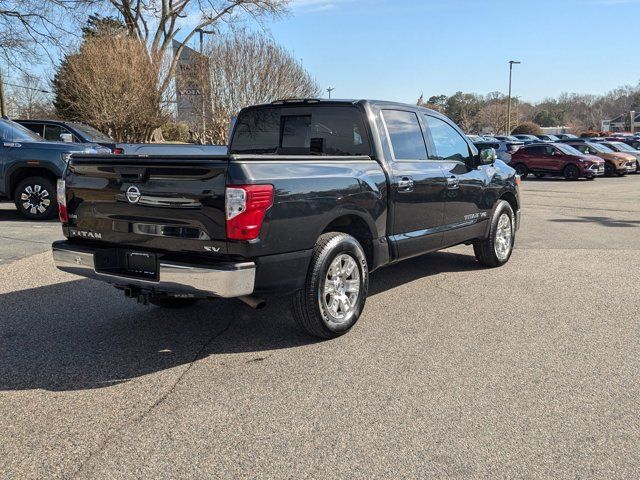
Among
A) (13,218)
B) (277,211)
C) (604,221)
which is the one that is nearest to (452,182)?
(277,211)

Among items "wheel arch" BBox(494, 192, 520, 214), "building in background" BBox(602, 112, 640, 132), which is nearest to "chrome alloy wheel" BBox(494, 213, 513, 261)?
Result: "wheel arch" BBox(494, 192, 520, 214)

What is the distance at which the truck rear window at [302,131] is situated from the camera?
213 inches

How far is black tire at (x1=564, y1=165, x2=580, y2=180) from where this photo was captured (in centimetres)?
2462

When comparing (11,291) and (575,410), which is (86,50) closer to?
(11,291)

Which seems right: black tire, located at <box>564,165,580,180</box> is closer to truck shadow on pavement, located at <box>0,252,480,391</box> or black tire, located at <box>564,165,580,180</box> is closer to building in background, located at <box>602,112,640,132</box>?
truck shadow on pavement, located at <box>0,252,480,391</box>

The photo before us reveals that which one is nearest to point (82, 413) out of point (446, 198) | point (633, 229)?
point (446, 198)

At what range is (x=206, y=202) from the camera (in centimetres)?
388

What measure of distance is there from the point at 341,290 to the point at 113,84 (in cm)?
2214

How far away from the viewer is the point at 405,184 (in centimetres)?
542

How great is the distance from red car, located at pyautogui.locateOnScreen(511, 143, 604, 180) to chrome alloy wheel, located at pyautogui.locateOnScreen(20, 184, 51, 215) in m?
20.7

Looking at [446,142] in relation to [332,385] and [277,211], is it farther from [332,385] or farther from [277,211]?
[332,385]

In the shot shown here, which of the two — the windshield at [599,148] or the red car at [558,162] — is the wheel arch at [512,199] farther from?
the windshield at [599,148]

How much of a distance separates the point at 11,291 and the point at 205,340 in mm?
2732

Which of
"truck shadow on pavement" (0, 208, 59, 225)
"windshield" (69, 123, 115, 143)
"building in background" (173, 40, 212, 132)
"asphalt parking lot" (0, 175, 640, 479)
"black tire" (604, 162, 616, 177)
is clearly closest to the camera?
"asphalt parking lot" (0, 175, 640, 479)
